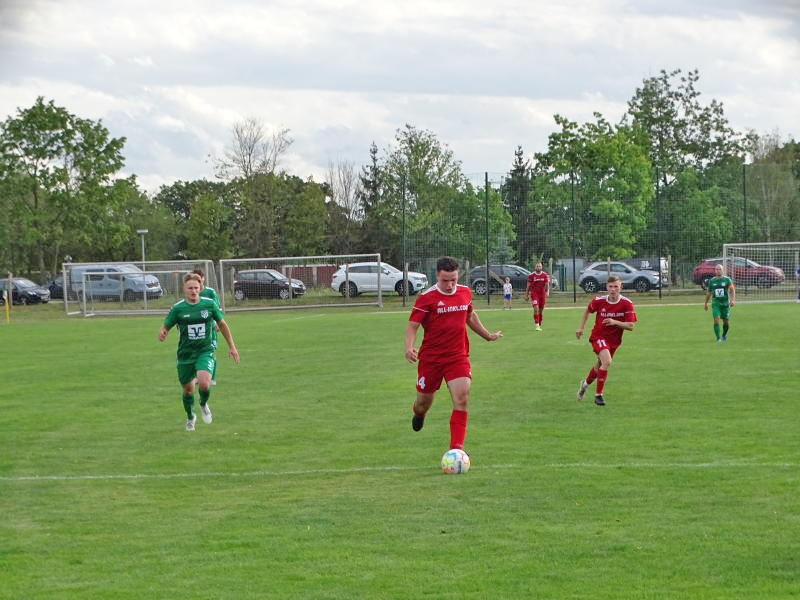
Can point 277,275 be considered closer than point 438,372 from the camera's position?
No

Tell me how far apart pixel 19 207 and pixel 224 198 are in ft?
99.1

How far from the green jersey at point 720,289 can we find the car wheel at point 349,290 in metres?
25.8

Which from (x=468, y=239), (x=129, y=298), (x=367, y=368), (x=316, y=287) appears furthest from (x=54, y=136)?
(x=367, y=368)

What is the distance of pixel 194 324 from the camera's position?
13406mm

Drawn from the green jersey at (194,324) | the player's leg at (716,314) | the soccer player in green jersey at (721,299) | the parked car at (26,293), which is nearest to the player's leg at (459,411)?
the green jersey at (194,324)

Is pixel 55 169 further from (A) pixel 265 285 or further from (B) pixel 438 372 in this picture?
(B) pixel 438 372

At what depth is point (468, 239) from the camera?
50531mm

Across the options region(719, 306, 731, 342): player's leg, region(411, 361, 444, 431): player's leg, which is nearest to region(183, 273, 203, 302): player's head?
region(411, 361, 444, 431): player's leg

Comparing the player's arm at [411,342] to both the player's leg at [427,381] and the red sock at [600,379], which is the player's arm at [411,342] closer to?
the player's leg at [427,381]

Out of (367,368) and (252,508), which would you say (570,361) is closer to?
(367,368)

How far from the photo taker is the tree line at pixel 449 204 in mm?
50438

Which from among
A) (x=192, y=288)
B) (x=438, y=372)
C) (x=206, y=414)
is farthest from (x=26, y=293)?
(x=438, y=372)

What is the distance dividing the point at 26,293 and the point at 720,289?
4127cm

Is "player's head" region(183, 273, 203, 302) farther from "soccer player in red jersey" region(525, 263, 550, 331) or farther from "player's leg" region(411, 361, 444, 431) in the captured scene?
"soccer player in red jersey" region(525, 263, 550, 331)
